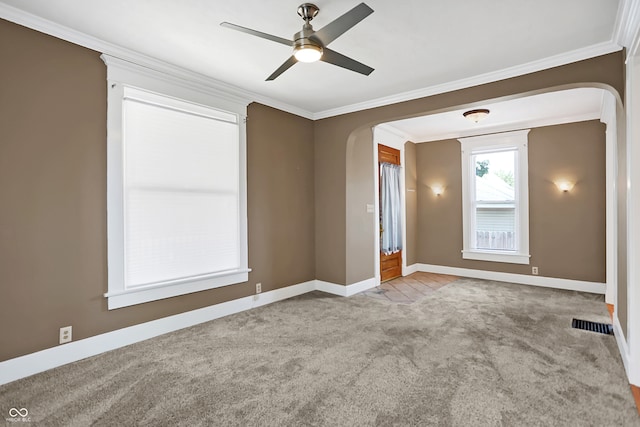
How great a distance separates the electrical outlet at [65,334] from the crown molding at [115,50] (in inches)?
94.1

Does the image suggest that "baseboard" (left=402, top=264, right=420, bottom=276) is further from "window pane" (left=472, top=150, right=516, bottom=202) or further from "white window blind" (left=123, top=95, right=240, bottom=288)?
"white window blind" (left=123, top=95, right=240, bottom=288)

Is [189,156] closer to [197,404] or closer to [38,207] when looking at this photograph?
[38,207]

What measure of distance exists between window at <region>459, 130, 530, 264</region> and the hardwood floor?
2.64ft

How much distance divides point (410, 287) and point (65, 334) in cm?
449

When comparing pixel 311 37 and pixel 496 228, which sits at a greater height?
pixel 311 37

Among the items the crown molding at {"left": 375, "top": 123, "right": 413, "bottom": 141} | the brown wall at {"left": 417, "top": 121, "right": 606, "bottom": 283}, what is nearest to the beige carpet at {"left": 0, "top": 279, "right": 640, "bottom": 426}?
the brown wall at {"left": 417, "top": 121, "right": 606, "bottom": 283}

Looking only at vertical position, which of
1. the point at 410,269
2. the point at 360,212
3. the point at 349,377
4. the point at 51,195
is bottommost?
the point at 349,377

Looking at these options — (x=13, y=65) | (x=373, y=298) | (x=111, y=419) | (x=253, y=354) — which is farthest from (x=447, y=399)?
(x=13, y=65)

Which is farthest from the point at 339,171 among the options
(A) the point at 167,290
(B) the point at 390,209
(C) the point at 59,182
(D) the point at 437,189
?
(C) the point at 59,182

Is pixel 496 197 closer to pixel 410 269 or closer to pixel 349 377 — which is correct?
pixel 410 269

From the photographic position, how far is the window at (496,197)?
561 cm

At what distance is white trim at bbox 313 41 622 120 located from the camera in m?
2.94

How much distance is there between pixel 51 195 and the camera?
2.67 metres

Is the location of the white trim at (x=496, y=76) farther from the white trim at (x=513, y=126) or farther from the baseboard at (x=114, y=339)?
the baseboard at (x=114, y=339)
